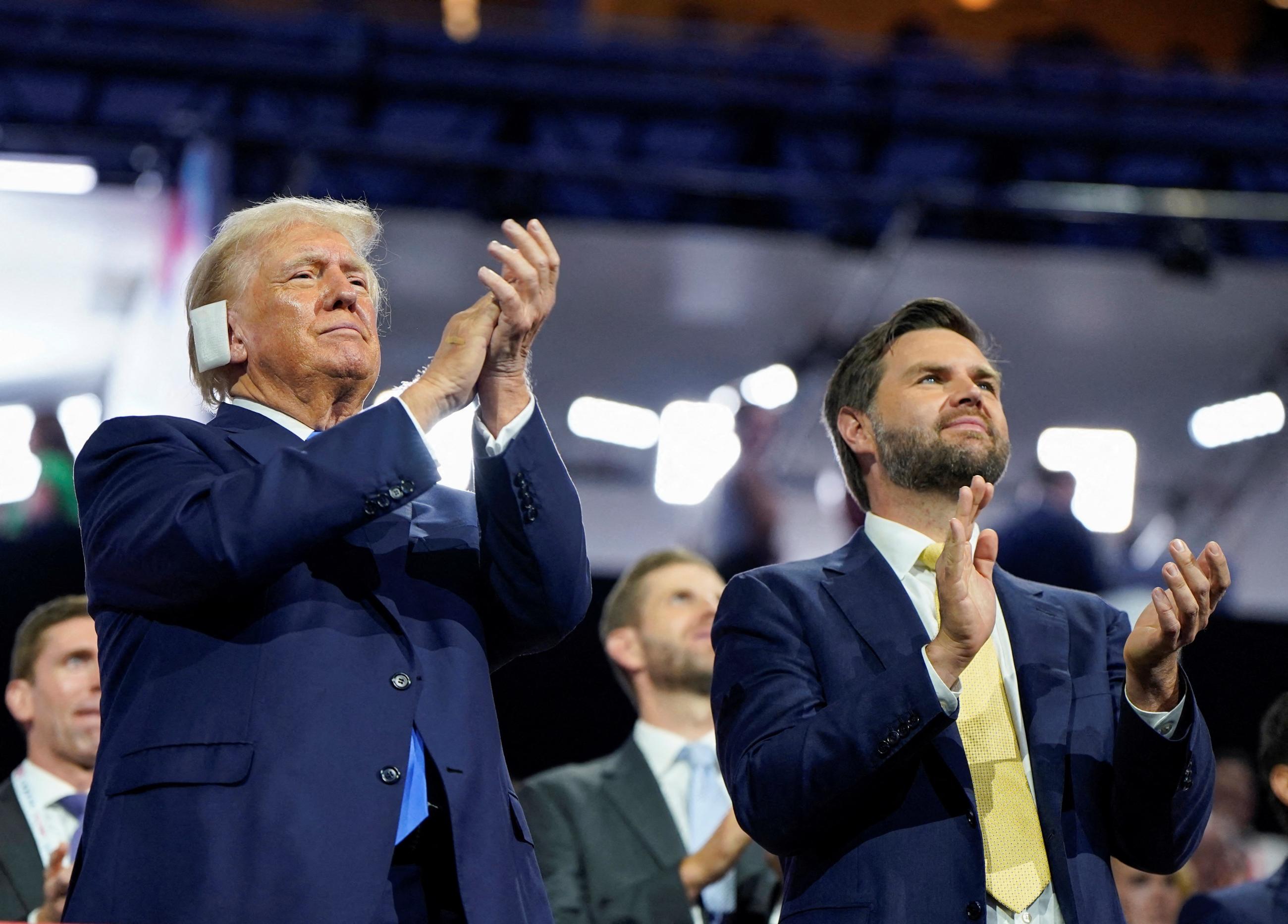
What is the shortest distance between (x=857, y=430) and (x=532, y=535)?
86 cm

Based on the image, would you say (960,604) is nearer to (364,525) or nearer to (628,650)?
(364,525)

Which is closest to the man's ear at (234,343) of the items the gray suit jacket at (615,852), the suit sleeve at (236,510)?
the suit sleeve at (236,510)

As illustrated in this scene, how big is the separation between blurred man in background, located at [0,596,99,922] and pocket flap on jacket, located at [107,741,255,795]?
1903 mm

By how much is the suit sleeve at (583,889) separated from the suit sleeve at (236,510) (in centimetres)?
163

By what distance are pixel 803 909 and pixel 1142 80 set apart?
7.19m

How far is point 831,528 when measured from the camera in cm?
952

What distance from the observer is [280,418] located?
1.93 m

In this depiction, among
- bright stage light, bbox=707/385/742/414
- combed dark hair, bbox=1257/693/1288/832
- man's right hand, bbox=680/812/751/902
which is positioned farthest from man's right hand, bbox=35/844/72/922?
bright stage light, bbox=707/385/742/414

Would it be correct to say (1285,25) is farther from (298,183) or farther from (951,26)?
(298,183)

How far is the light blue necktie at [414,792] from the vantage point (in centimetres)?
169

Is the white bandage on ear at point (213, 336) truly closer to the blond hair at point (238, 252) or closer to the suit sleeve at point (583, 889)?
the blond hair at point (238, 252)

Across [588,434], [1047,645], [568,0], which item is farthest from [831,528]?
[1047,645]

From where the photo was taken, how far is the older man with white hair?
1574mm

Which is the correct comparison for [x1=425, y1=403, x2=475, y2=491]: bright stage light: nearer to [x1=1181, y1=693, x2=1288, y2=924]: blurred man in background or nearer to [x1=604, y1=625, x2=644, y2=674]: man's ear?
[x1=604, y1=625, x2=644, y2=674]: man's ear
